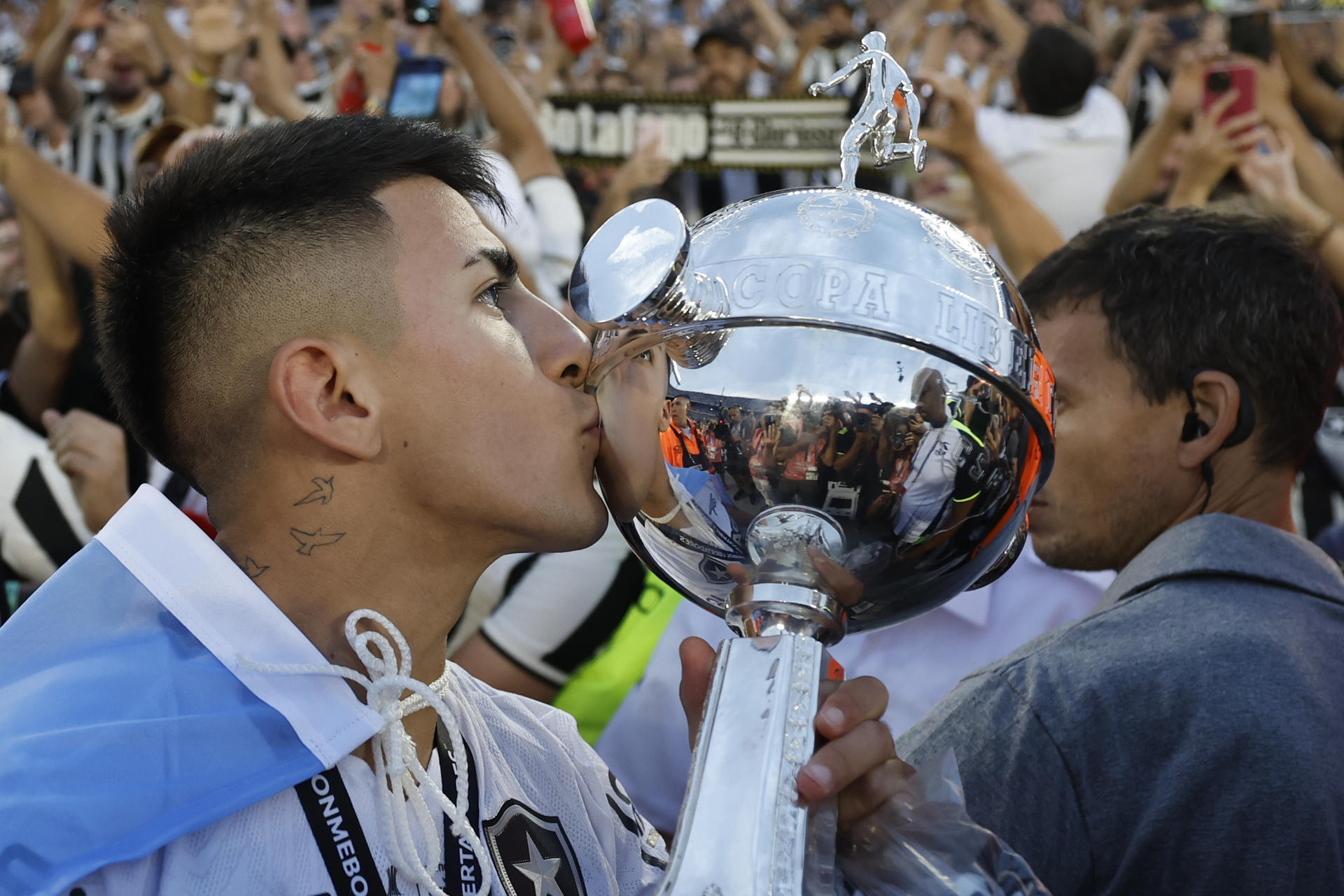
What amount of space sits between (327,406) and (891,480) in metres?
0.68

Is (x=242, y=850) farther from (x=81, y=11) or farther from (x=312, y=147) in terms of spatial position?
(x=81, y=11)

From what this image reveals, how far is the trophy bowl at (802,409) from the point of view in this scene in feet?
3.98

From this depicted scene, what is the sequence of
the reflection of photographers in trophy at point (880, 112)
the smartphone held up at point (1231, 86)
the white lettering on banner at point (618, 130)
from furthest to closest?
the white lettering on banner at point (618, 130) < the smartphone held up at point (1231, 86) < the reflection of photographers in trophy at point (880, 112)

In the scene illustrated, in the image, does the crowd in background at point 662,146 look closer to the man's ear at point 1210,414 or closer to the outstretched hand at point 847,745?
the man's ear at point 1210,414

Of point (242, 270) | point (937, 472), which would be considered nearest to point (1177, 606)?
point (937, 472)

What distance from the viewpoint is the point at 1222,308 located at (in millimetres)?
2049

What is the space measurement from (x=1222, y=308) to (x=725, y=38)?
18.6ft

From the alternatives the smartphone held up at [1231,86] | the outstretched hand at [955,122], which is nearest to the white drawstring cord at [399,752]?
the outstretched hand at [955,122]

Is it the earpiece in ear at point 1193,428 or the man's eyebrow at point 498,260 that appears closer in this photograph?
the man's eyebrow at point 498,260

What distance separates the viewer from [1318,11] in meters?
5.52

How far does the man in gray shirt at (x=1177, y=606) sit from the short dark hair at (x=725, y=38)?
5378 mm

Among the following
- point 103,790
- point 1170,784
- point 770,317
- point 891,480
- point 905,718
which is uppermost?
point 770,317

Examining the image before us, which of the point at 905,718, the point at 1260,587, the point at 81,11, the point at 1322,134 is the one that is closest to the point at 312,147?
the point at 1260,587

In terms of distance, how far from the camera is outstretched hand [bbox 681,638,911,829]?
1.19 m
